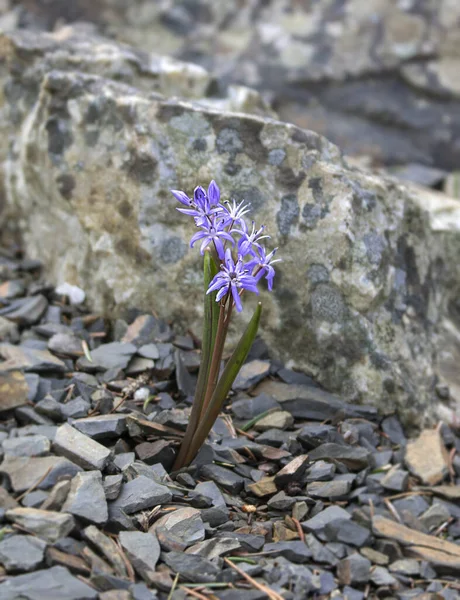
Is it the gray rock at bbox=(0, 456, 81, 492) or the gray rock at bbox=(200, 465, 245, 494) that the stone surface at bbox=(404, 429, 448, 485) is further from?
the gray rock at bbox=(0, 456, 81, 492)

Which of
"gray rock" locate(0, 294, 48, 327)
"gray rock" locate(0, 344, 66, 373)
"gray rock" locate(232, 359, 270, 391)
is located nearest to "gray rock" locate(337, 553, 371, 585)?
"gray rock" locate(232, 359, 270, 391)

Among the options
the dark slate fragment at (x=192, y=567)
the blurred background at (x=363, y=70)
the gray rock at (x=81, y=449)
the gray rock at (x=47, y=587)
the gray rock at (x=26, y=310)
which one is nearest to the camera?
the gray rock at (x=47, y=587)

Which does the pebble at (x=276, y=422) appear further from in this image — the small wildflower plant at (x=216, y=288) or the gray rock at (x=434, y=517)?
the gray rock at (x=434, y=517)

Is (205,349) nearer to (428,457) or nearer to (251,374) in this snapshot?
(251,374)

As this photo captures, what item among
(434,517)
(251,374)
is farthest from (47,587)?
(434,517)

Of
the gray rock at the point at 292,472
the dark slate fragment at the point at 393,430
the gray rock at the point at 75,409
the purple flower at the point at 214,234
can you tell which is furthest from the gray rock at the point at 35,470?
the dark slate fragment at the point at 393,430

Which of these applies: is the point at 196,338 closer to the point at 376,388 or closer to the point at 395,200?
the point at 376,388

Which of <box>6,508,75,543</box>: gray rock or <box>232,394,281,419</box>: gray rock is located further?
<box>232,394,281,419</box>: gray rock

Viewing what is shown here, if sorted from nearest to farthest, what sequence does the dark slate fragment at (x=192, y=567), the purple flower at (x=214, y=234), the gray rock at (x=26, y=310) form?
the dark slate fragment at (x=192, y=567) < the purple flower at (x=214, y=234) < the gray rock at (x=26, y=310)
